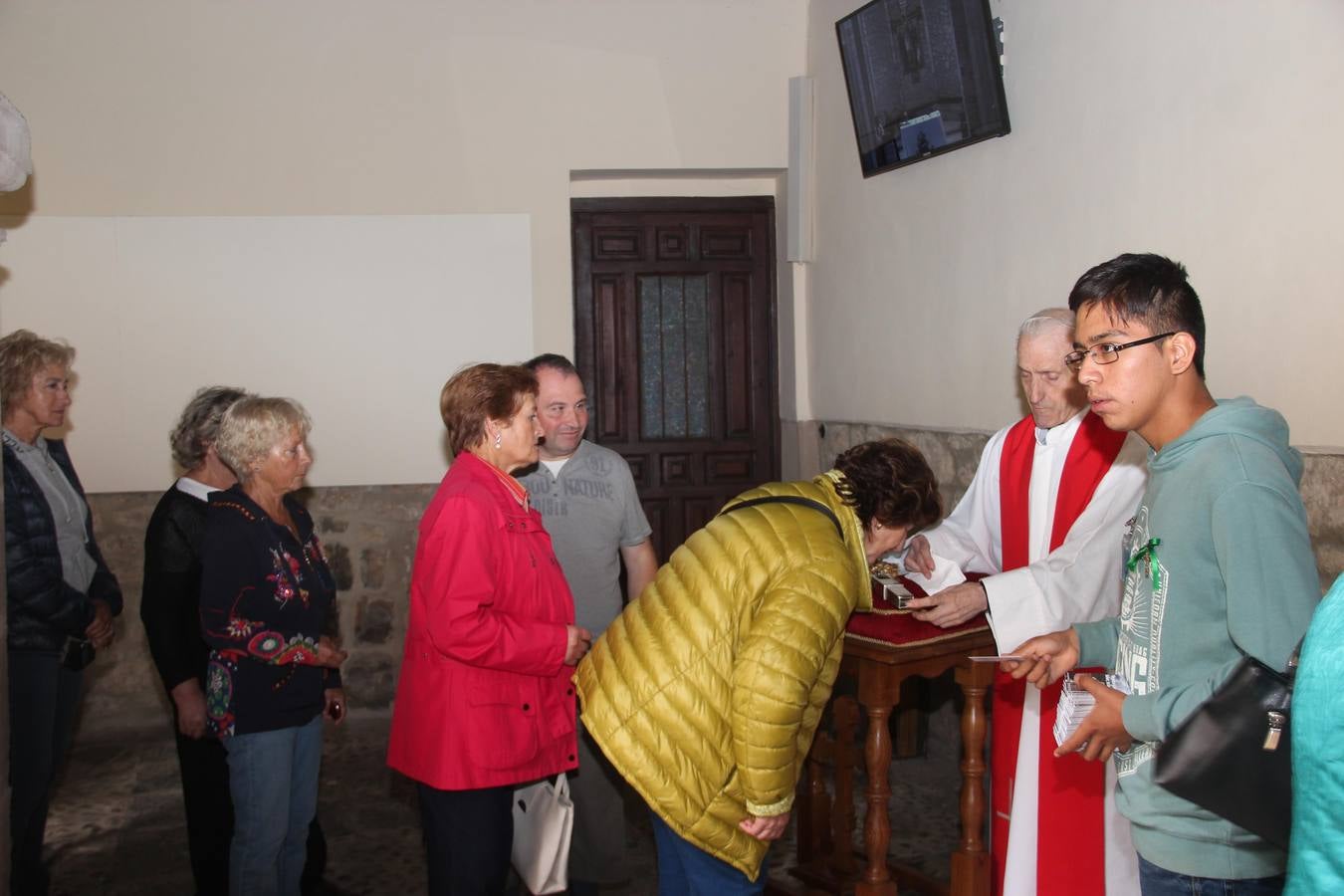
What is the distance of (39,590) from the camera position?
10.9ft

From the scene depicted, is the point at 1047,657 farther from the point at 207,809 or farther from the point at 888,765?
the point at 207,809

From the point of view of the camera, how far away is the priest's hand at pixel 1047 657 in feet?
7.17

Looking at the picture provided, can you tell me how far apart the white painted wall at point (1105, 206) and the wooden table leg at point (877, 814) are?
1300mm

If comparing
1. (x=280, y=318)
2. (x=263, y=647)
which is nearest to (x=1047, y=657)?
(x=263, y=647)

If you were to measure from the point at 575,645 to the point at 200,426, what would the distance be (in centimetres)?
148

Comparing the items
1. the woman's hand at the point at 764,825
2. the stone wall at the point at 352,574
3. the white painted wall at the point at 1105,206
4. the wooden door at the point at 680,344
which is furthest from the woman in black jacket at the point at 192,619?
the wooden door at the point at 680,344

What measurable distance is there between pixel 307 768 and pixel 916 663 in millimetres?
1643

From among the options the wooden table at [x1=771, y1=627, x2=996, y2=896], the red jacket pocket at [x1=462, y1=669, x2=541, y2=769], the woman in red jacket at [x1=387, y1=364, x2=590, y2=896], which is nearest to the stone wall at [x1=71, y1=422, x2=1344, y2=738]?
the wooden table at [x1=771, y1=627, x2=996, y2=896]

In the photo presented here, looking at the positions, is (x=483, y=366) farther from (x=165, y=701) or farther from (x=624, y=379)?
(x=165, y=701)

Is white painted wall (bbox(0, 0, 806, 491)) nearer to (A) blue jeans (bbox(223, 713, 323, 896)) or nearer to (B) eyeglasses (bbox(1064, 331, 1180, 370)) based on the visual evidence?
(A) blue jeans (bbox(223, 713, 323, 896))

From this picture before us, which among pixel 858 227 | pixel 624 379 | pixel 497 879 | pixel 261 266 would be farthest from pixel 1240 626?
pixel 261 266

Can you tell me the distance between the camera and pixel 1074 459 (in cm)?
320

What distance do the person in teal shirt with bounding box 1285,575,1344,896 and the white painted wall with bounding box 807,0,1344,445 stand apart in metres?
2.13

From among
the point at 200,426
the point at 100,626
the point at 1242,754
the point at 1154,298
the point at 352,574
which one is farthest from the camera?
the point at 352,574
